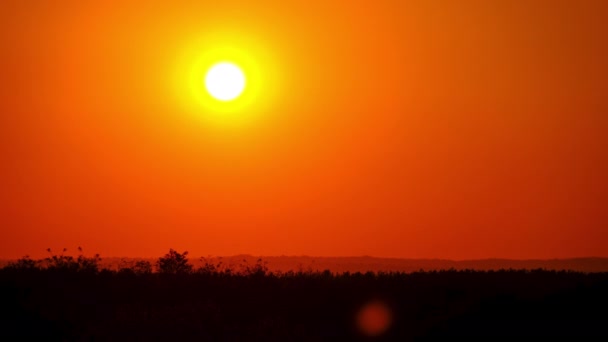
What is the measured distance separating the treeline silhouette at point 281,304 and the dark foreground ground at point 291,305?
0.03m

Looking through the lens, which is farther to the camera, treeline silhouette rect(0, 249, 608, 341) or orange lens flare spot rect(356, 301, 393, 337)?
orange lens flare spot rect(356, 301, 393, 337)

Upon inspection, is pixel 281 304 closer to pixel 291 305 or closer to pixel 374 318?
pixel 291 305

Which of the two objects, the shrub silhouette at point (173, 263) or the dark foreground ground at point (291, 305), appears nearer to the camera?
the dark foreground ground at point (291, 305)

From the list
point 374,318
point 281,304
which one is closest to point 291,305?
point 281,304

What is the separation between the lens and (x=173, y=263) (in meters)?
34.1

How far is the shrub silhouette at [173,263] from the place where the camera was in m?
33.3

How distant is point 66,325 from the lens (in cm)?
2505

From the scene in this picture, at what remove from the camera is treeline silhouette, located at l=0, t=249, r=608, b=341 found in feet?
72.0

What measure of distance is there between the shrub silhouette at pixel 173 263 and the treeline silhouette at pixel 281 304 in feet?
0.70

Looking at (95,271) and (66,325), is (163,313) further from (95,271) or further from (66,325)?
(95,271)

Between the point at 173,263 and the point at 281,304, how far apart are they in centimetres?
746

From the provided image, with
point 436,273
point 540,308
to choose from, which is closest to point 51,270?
point 436,273

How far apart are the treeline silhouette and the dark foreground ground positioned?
0.03 metres

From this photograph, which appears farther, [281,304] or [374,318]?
[281,304]
